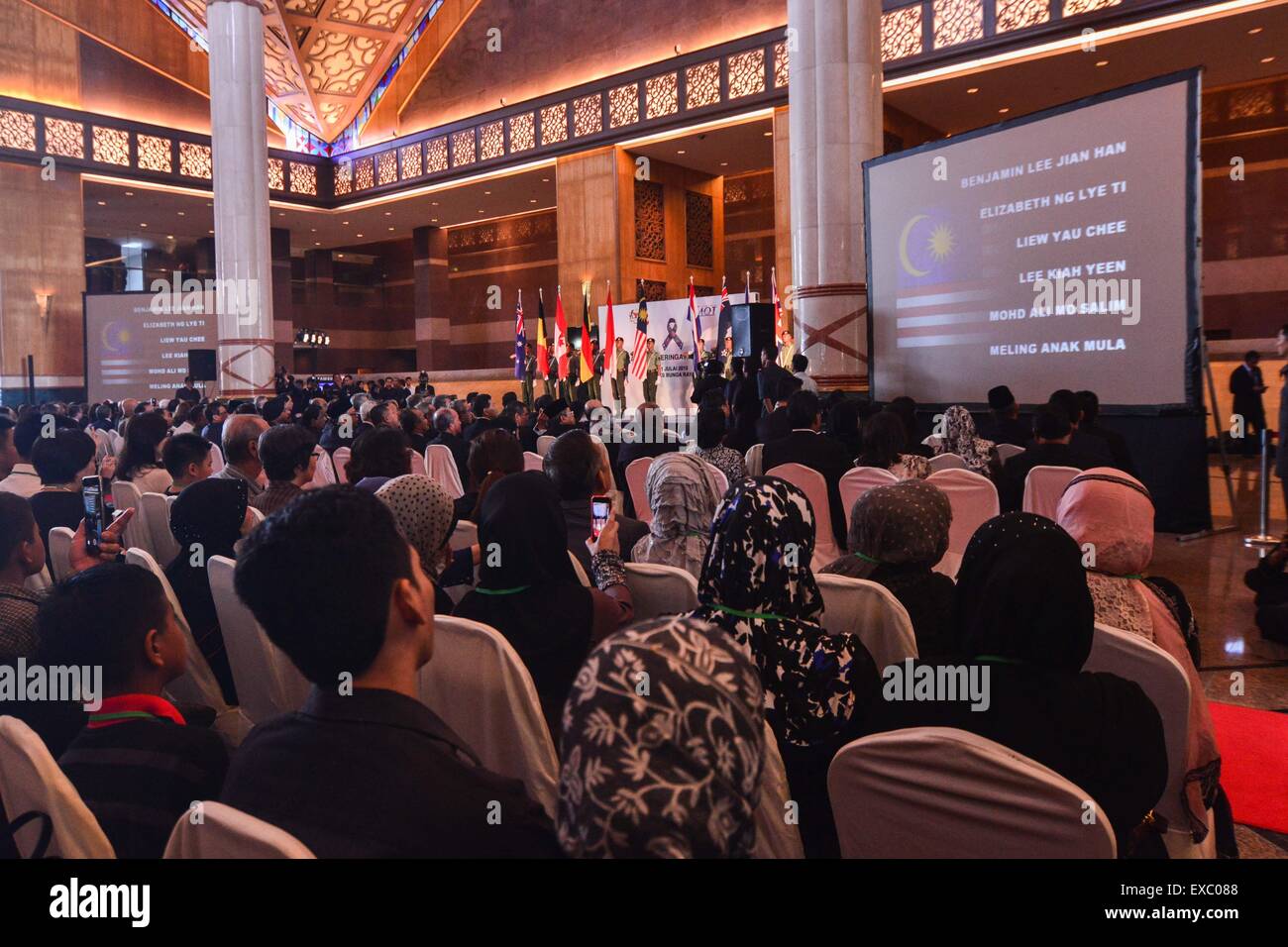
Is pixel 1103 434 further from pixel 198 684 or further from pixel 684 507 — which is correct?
pixel 198 684

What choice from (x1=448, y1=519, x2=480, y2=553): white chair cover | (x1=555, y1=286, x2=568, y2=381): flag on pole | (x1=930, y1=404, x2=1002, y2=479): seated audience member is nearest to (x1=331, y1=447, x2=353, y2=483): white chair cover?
(x1=448, y1=519, x2=480, y2=553): white chair cover

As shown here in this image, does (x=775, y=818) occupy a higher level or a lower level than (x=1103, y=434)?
lower

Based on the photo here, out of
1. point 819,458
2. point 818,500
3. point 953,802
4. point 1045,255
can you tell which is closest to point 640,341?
point 1045,255

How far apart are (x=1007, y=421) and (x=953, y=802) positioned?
4.85m

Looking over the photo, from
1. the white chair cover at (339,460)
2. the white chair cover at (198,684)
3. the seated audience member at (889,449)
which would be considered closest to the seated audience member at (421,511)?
the white chair cover at (198,684)

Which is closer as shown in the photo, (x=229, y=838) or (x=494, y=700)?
(x=229, y=838)

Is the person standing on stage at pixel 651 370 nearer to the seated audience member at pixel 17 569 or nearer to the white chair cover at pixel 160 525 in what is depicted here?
the white chair cover at pixel 160 525

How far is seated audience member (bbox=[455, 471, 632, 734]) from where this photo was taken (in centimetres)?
201

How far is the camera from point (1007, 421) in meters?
5.59

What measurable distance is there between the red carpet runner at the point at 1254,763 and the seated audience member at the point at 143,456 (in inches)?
167

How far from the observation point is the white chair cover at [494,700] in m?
1.63

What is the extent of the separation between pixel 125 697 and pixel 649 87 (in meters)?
13.6

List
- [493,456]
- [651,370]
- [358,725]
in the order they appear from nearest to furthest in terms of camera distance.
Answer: [358,725] < [493,456] < [651,370]
